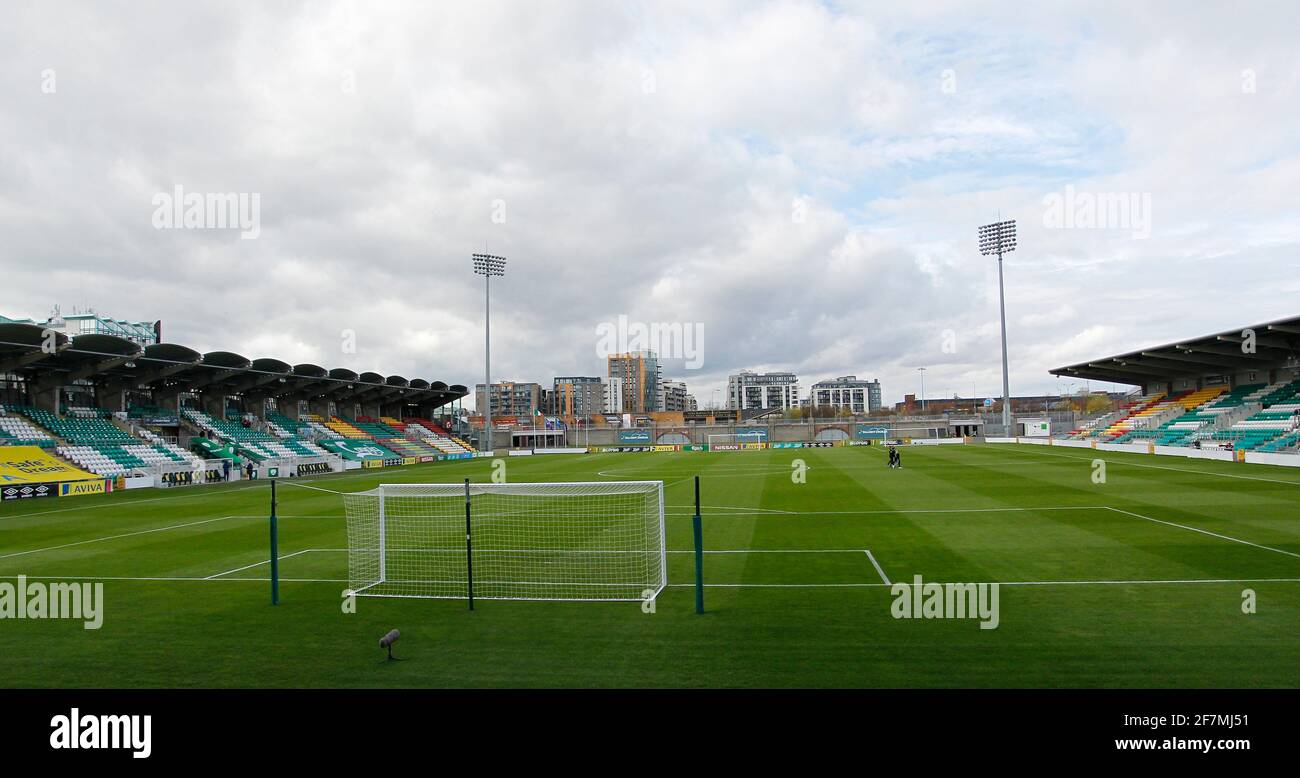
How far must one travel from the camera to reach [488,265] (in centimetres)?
6631

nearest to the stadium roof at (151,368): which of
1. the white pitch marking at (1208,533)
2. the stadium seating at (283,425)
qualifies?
the stadium seating at (283,425)

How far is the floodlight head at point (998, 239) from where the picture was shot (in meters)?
66.9

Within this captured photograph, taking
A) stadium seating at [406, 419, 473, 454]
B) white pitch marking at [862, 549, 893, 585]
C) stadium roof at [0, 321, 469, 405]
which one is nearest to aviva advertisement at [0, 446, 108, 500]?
stadium roof at [0, 321, 469, 405]

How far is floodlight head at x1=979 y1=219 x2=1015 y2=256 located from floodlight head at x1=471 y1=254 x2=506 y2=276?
47.9 metres

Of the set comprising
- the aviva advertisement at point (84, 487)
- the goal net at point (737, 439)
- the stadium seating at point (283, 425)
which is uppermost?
the stadium seating at point (283, 425)

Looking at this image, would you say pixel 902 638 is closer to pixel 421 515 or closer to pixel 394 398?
pixel 421 515

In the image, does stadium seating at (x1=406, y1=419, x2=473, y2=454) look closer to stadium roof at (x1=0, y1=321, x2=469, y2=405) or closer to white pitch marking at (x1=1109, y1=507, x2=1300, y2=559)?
stadium roof at (x1=0, y1=321, x2=469, y2=405)

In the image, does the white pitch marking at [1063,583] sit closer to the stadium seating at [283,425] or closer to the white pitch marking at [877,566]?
the white pitch marking at [877,566]

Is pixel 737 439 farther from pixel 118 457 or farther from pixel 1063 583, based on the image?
pixel 1063 583

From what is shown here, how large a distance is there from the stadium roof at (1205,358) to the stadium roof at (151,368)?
6127cm

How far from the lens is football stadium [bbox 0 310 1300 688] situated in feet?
24.1
